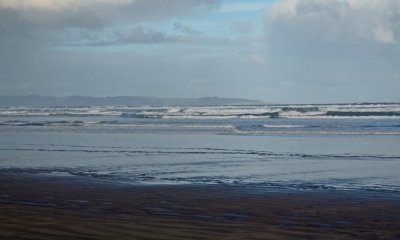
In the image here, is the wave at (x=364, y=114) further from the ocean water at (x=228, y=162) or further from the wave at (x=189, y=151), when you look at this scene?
the wave at (x=189, y=151)

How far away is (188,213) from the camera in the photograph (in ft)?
29.5

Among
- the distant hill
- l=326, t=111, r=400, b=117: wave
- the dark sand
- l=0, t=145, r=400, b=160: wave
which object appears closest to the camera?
the dark sand

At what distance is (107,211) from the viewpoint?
29.9 feet

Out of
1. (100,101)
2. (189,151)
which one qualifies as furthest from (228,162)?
(100,101)

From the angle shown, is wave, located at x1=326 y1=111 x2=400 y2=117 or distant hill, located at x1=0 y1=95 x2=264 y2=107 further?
distant hill, located at x1=0 y1=95 x2=264 y2=107

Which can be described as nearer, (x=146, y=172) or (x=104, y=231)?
(x=104, y=231)

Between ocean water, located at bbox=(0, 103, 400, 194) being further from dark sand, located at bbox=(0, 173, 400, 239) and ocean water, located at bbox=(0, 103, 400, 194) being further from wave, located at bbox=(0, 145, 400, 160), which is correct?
dark sand, located at bbox=(0, 173, 400, 239)

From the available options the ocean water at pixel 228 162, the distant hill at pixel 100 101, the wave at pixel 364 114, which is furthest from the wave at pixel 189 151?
the distant hill at pixel 100 101

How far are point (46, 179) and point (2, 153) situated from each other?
28.4 ft

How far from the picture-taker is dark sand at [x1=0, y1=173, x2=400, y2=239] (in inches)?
290

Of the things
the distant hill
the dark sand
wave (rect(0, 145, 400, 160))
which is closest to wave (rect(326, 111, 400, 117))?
wave (rect(0, 145, 400, 160))

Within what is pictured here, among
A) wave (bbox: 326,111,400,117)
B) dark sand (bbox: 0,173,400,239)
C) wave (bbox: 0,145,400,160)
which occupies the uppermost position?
wave (bbox: 326,111,400,117)

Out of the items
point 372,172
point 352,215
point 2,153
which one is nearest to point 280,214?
point 352,215

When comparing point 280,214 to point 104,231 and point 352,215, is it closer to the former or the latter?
point 352,215
